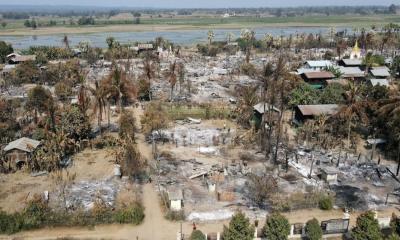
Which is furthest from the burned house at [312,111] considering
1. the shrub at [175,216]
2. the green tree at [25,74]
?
the green tree at [25,74]

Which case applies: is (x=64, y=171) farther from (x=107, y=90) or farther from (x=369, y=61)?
(x=369, y=61)

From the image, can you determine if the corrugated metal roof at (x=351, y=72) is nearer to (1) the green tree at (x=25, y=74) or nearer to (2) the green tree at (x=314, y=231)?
(2) the green tree at (x=314, y=231)

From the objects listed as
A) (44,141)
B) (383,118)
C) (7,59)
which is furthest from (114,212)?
(7,59)

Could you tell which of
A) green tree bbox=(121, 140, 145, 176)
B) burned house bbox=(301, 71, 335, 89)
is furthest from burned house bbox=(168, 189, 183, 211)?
burned house bbox=(301, 71, 335, 89)

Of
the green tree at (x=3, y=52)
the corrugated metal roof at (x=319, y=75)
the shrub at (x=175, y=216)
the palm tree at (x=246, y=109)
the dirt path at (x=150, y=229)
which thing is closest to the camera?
the dirt path at (x=150, y=229)

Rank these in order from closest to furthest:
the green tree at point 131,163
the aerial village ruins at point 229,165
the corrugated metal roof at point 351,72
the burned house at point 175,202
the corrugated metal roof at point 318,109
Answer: the burned house at point 175,202 < the aerial village ruins at point 229,165 < the green tree at point 131,163 < the corrugated metal roof at point 318,109 < the corrugated metal roof at point 351,72

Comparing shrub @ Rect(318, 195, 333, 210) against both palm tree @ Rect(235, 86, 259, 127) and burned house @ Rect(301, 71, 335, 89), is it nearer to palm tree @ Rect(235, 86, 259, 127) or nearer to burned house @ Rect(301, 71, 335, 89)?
palm tree @ Rect(235, 86, 259, 127)
